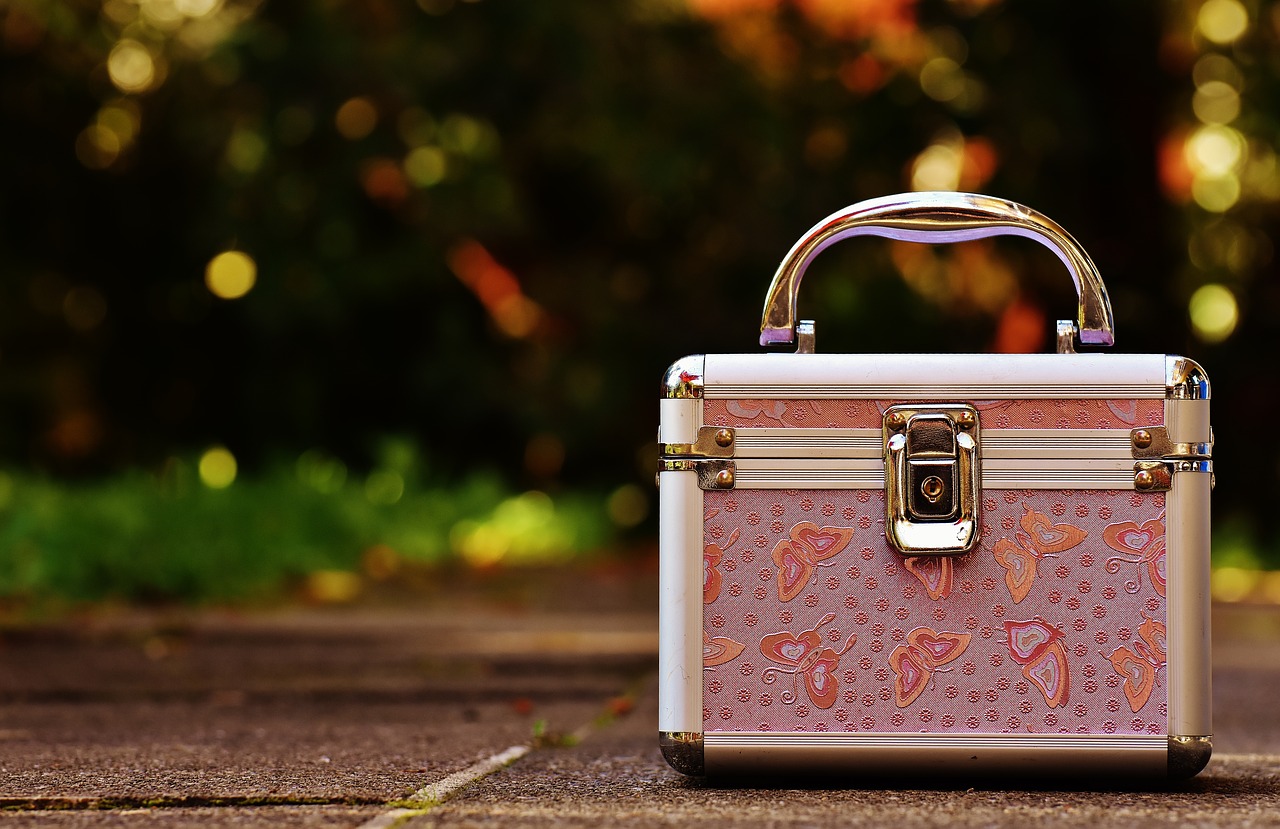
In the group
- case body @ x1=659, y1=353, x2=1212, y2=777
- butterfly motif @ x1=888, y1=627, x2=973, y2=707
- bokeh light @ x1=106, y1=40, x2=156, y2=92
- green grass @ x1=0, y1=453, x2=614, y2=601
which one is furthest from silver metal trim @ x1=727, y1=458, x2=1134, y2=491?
bokeh light @ x1=106, y1=40, x2=156, y2=92

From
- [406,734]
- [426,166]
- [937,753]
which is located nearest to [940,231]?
[937,753]

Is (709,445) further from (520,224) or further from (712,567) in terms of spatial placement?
(520,224)

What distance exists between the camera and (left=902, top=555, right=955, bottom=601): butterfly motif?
228 centimetres

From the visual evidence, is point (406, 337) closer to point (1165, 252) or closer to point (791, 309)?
point (1165, 252)

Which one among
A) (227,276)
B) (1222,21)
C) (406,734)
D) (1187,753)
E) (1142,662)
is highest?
(1222,21)

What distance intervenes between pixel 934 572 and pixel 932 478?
0.14m

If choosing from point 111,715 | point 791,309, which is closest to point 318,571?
point 111,715

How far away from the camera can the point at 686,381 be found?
2.32m

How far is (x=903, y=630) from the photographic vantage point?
227 centimetres

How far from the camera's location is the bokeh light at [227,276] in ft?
33.7

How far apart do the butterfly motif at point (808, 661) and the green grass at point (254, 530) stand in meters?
4.33

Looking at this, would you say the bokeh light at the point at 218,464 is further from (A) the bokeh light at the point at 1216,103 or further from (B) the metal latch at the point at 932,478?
(B) the metal latch at the point at 932,478

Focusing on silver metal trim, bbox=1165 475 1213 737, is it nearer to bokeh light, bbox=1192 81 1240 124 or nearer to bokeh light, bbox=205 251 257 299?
bokeh light, bbox=1192 81 1240 124

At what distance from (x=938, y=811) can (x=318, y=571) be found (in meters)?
5.21
